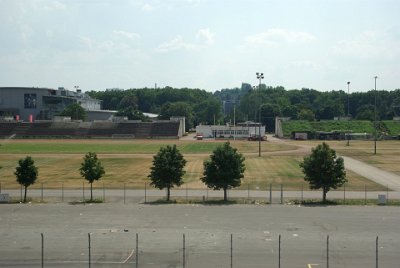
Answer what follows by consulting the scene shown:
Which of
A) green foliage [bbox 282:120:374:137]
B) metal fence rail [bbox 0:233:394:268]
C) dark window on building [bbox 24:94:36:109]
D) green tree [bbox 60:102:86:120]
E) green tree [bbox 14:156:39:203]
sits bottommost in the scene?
metal fence rail [bbox 0:233:394:268]

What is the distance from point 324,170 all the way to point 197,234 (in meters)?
16.9

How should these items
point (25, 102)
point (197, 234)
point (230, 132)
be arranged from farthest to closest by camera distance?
point (25, 102)
point (230, 132)
point (197, 234)

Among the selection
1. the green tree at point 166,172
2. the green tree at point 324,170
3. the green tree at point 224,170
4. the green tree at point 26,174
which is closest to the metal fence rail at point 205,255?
the green tree at point 324,170

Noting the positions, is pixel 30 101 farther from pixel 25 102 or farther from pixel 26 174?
pixel 26 174

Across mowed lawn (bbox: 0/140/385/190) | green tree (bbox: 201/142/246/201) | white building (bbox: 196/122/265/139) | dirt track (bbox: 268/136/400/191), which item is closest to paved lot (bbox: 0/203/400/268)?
green tree (bbox: 201/142/246/201)

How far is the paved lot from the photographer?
24.2 meters

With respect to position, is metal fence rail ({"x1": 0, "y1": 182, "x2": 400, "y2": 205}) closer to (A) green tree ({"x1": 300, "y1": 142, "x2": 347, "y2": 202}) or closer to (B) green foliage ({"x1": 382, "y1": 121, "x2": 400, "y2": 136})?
(A) green tree ({"x1": 300, "y1": 142, "x2": 347, "y2": 202})

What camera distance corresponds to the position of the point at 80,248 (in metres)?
26.3

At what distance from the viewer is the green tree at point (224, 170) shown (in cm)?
4250

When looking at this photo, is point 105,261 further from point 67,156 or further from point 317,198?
point 67,156

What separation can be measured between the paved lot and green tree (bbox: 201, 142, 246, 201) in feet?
11.5

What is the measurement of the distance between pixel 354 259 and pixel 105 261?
1196 cm

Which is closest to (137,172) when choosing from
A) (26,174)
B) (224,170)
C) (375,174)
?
(26,174)

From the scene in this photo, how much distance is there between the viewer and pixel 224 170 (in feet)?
140
